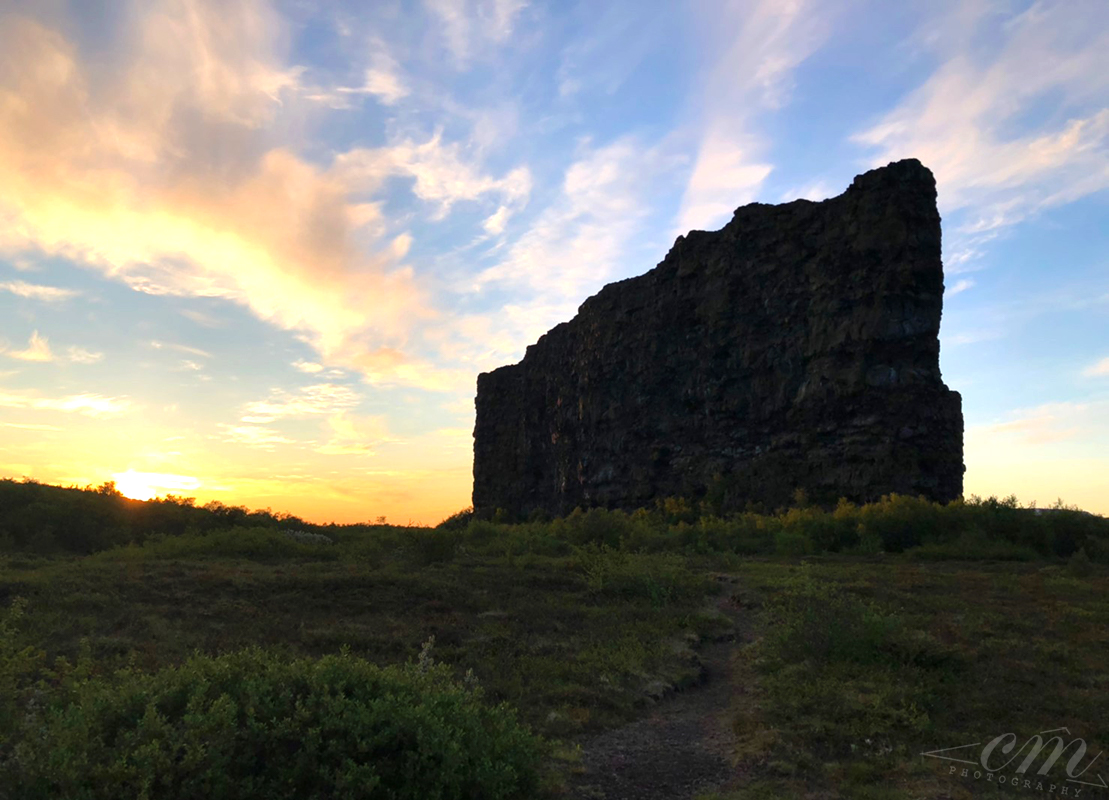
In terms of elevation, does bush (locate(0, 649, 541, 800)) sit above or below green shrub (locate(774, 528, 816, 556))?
below

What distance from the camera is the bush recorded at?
13.4 ft

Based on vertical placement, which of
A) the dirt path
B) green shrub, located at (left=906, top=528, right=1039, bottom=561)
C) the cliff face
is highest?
the cliff face

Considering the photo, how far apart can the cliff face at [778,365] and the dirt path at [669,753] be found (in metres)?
23.8

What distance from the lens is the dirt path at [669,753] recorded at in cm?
604

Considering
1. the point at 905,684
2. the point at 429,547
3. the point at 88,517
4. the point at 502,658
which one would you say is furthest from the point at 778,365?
the point at 88,517

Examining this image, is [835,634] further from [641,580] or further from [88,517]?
[88,517]

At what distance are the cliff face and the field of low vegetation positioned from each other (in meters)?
7.44

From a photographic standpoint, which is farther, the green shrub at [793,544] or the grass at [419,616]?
the green shrub at [793,544]

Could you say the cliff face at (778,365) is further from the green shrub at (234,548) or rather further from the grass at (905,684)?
the green shrub at (234,548)

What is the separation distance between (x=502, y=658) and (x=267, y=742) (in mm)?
5422

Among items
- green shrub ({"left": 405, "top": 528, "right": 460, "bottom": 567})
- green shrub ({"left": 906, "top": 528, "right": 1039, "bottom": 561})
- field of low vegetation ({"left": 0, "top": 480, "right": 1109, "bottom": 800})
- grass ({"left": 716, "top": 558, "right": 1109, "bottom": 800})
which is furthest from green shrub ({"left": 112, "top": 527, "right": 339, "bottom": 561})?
green shrub ({"left": 906, "top": 528, "right": 1039, "bottom": 561})
